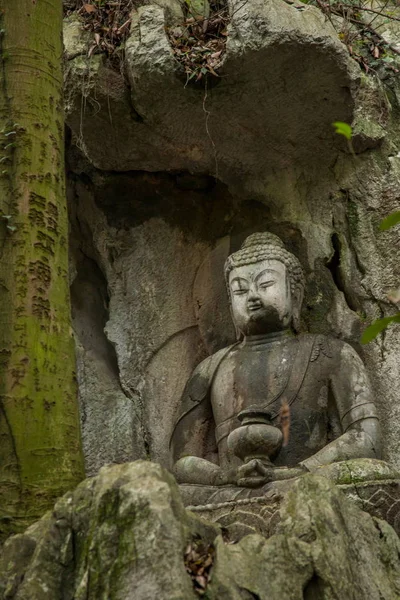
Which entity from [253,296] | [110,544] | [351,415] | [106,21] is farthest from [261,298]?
[110,544]

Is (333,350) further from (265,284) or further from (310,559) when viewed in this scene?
(310,559)

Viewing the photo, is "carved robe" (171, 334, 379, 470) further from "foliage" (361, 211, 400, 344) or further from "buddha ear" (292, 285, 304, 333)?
"foliage" (361, 211, 400, 344)

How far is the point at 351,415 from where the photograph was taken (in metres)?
6.11

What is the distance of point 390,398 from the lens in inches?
256

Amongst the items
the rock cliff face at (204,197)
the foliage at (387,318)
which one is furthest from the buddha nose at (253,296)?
the foliage at (387,318)

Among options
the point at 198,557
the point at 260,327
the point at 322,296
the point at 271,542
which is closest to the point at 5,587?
the point at 198,557

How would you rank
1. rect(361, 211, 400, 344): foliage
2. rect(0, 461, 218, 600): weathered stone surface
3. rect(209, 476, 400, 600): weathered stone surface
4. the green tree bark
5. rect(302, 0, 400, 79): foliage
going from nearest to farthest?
1. rect(361, 211, 400, 344): foliage
2. rect(0, 461, 218, 600): weathered stone surface
3. rect(209, 476, 400, 600): weathered stone surface
4. the green tree bark
5. rect(302, 0, 400, 79): foliage

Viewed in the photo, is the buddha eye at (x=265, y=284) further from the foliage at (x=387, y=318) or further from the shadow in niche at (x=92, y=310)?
the foliage at (x=387, y=318)

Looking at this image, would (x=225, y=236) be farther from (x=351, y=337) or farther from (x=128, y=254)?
(x=351, y=337)

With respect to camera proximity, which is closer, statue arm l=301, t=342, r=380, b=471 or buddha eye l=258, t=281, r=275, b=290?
statue arm l=301, t=342, r=380, b=471

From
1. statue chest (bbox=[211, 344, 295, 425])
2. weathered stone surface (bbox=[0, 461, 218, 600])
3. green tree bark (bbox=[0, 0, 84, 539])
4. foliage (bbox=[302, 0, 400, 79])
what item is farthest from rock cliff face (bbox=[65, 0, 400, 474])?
weathered stone surface (bbox=[0, 461, 218, 600])

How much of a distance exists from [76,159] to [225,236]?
120 cm

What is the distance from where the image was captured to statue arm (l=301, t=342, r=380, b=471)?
5.76 meters

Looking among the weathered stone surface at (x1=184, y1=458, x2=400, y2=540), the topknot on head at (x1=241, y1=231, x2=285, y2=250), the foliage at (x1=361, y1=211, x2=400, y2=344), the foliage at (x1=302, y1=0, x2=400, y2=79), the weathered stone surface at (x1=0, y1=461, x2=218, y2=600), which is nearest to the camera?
the foliage at (x1=361, y1=211, x2=400, y2=344)
